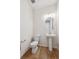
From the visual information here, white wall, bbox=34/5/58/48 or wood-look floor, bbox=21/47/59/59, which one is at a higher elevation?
white wall, bbox=34/5/58/48

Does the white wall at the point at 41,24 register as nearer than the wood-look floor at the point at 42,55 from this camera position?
No

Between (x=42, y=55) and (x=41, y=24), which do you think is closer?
(x=42, y=55)

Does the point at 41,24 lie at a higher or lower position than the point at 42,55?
higher

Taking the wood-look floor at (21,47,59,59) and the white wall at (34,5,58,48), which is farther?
the white wall at (34,5,58,48)

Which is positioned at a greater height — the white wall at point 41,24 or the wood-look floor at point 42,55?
the white wall at point 41,24
